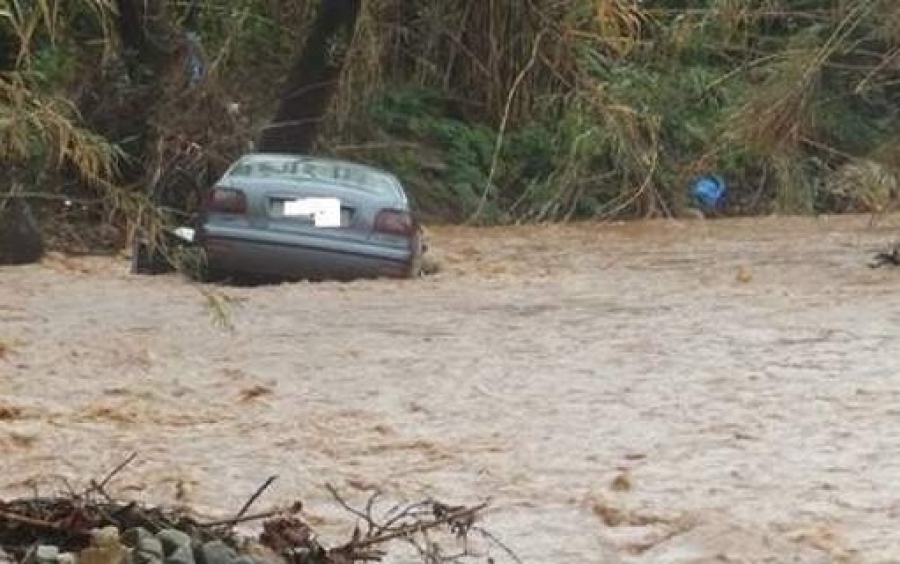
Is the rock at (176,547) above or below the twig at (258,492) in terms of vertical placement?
above

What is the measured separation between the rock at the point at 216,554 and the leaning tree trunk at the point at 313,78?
1689 centimetres

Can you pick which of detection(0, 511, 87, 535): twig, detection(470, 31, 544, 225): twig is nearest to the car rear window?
detection(470, 31, 544, 225): twig

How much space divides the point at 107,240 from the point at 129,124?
1.56 m

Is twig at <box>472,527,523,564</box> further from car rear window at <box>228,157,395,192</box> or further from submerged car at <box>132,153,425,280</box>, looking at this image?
car rear window at <box>228,157,395,192</box>

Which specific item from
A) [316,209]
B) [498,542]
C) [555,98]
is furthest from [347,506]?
[555,98]

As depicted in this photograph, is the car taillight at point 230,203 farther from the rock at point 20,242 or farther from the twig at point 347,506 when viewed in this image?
the twig at point 347,506

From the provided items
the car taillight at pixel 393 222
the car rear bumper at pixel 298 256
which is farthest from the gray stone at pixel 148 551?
the car taillight at pixel 393 222

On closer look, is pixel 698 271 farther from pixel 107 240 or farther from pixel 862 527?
pixel 862 527

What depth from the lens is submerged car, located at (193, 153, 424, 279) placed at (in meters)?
16.4

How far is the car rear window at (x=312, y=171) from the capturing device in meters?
16.9

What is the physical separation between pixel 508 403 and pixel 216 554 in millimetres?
5406

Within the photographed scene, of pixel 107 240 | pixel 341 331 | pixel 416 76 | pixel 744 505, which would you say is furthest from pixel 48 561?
pixel 416 76

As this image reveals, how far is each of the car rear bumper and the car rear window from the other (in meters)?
0.57

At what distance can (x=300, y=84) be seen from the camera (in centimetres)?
2342
